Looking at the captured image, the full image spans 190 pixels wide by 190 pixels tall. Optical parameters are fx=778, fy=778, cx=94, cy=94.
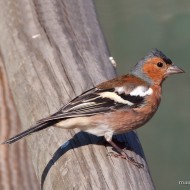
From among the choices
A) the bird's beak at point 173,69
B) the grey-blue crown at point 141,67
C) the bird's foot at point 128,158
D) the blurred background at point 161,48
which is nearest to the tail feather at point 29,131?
the bird's foot at point 128,158

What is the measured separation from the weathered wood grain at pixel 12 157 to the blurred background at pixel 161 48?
4.91 metres

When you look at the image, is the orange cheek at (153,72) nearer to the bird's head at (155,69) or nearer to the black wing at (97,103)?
the bird's head at (155,69)

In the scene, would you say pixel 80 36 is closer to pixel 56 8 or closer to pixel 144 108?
pixel 56 8

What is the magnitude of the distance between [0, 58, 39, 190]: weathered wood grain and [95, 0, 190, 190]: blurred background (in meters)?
4.91

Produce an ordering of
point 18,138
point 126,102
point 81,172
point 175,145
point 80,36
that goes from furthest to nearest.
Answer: point 175,145, point 126,102, point 80,36, point 18,138, point 81,172

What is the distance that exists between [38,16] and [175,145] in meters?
5.10

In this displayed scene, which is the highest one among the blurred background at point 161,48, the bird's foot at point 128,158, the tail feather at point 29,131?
the tail feather at point 29,131

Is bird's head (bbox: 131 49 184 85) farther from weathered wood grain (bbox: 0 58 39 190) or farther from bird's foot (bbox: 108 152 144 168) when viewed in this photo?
bird's foot (bbox: 108 152 144 168)

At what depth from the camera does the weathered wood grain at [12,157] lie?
4.09m

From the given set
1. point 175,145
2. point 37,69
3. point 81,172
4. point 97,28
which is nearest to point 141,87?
point 97,28

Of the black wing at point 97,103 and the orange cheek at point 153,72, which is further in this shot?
the orange cheek at point 153,72

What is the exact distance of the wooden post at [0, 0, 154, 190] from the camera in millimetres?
3623

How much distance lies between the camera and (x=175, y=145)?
9227 millimetres

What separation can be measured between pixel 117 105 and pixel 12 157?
3.14 feet
